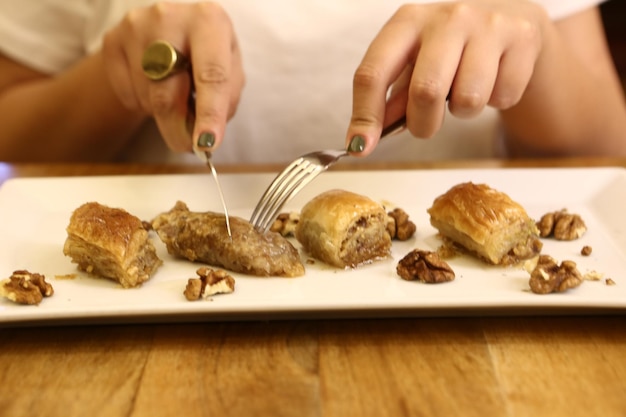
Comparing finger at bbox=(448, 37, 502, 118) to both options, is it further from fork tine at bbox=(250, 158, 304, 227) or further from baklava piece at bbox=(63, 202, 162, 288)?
baklava piece at bbox=(63, 202, 162, 288)

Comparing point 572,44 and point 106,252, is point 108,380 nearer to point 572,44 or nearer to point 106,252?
point 106,252

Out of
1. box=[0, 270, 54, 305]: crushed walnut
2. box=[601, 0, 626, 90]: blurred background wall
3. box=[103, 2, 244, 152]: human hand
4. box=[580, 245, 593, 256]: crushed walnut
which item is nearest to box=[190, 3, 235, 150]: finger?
box=[103, 2, 244, 152]: human hand

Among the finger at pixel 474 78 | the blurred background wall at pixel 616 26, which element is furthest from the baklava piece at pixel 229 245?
the blurred background wall at pixel 616 26

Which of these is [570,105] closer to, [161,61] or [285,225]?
[285,225]

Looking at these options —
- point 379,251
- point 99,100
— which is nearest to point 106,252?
point 379,251

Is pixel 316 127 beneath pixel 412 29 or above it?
beneath
